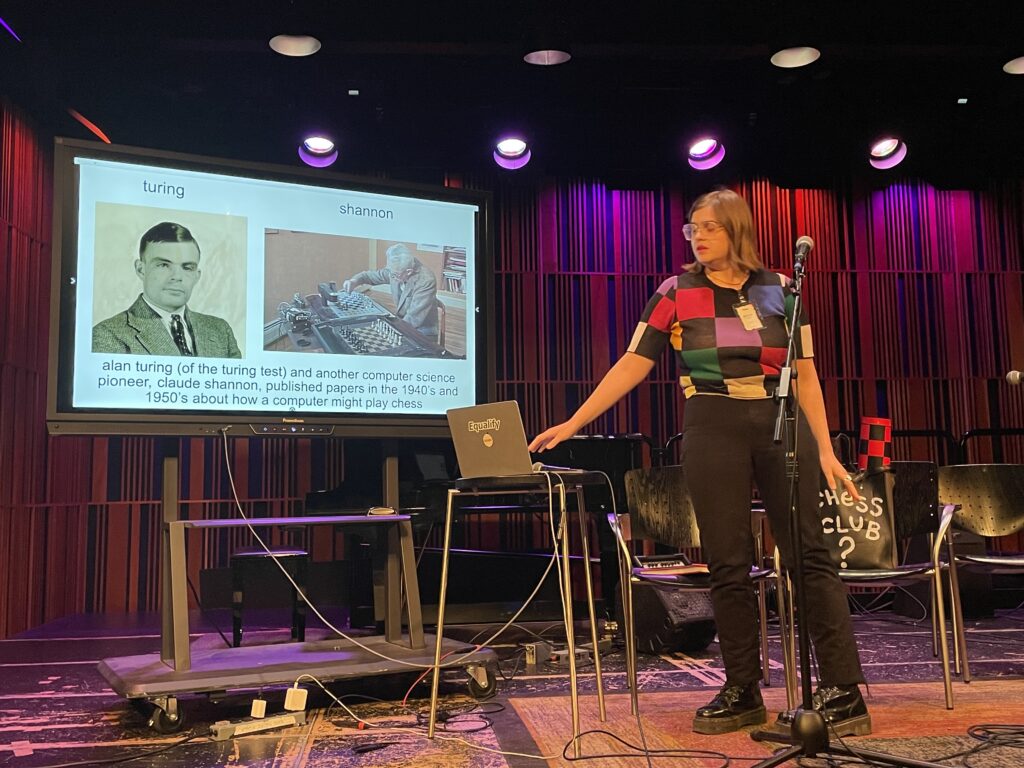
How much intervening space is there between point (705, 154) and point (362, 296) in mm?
4288

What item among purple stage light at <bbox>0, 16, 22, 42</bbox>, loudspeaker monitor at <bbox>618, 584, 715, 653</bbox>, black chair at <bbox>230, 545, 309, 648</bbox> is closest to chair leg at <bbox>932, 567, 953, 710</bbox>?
loudspeaker monitor at <bbox>618, 584, 715, 653</bbox>

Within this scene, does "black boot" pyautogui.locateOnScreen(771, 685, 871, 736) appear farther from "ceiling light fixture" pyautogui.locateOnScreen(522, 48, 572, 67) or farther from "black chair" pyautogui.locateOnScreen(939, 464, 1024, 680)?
"ceiling light fixture" pyautogui.locateOnScreen(522, 48, 572, 67)

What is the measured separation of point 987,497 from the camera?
3414 millimetres

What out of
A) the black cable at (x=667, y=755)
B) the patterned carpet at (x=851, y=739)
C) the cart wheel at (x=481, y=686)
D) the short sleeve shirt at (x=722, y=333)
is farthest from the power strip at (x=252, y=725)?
the short sleeve shirt at (x=722, y=333)

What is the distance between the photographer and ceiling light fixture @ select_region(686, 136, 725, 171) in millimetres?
6898

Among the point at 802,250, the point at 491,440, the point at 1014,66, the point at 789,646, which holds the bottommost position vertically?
the point at 789,646

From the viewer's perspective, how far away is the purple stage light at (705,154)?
22.6ft

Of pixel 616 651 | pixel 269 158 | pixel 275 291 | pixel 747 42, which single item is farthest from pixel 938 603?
pixel 269 158

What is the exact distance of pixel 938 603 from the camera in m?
2.99

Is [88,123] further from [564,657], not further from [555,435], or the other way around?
[555,435]

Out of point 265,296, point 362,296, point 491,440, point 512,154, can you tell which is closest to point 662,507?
point 491,440

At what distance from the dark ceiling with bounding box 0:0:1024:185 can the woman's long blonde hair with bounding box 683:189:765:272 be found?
125 inches

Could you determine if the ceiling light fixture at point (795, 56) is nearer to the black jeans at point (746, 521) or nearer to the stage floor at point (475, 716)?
the stage floor at point (475, 716)

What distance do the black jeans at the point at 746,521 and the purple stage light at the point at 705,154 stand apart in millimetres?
4615
